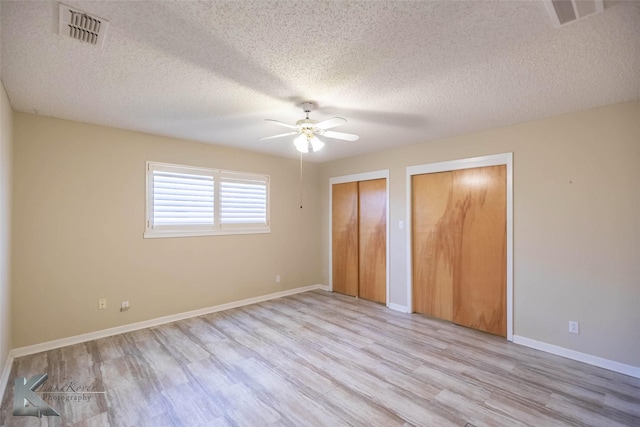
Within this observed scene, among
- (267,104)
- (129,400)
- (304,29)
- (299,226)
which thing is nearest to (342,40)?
(304,29)

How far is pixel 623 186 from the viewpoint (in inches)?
104

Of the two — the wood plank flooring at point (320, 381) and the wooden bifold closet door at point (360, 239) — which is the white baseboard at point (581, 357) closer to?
the wood plank flooring at point (320, 381)

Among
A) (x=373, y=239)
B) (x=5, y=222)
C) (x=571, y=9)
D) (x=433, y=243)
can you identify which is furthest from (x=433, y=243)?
(x=5, y=222)

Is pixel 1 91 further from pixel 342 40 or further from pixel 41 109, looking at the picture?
pixel 342 40

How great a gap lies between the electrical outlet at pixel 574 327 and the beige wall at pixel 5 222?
5.16 meters

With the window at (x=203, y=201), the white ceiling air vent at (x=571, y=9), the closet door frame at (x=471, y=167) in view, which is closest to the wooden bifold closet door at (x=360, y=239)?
the closet door frame at (x=471, y=167)

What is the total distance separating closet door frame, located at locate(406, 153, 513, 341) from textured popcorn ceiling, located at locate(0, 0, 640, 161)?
0.57 m

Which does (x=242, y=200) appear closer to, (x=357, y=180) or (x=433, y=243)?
(x=357, y=180)

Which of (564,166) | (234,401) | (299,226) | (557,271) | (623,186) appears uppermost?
(564,166)

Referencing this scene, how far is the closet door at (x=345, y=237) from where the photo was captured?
16.9 ft

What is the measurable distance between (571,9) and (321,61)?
1.37 meters

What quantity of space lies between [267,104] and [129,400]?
8.96ft

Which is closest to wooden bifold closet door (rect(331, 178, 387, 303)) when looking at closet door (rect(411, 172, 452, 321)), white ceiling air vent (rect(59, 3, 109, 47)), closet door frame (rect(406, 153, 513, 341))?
closet door frame (rect(406, 153, 513, 341))

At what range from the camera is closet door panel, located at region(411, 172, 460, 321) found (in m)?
3.90
